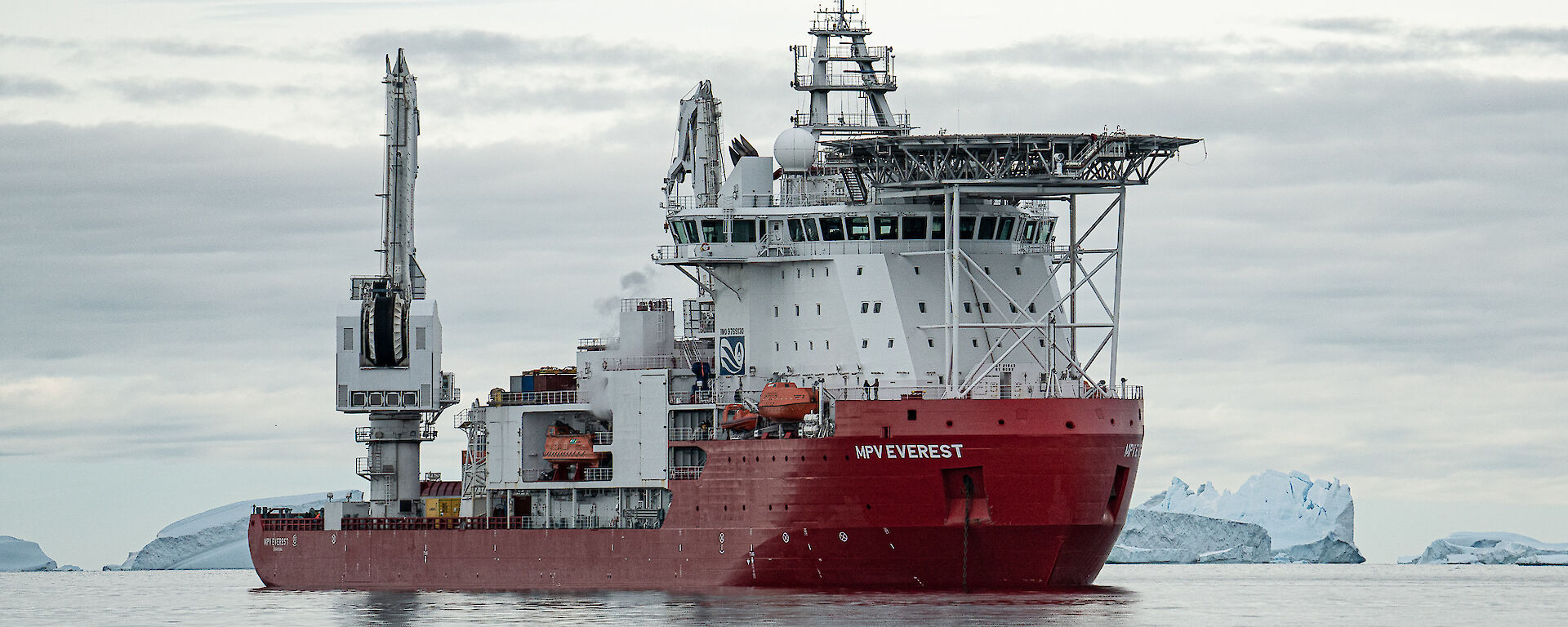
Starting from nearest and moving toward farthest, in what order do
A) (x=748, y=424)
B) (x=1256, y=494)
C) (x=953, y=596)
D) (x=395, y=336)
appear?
(x=953, y=596)
(x=748, y=424)
(x=395, y=336)
(x=1256, y=494)

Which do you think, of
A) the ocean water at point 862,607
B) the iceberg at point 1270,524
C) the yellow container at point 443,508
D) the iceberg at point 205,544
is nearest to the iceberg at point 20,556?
the iceberg at point 205,544

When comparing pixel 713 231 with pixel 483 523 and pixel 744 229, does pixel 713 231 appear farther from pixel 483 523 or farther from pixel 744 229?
pixel 483 523

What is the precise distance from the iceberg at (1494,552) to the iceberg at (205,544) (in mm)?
45793

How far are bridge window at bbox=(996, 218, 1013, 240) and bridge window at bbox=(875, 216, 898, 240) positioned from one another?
2392 millimetres

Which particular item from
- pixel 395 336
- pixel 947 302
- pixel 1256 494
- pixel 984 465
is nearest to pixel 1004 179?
pixel 947 302

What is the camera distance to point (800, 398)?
50.0m

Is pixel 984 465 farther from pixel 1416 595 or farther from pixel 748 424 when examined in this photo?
pixel 1416 595

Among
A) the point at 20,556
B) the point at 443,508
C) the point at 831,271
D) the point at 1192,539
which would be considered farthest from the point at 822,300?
the point at 20,556

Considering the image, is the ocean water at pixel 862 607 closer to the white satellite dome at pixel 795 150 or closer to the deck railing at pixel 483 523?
the deck railing at pixel 483 523

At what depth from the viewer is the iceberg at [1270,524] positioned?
91875 millimetres

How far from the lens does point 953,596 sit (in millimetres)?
47312

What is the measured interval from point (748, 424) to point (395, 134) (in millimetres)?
14934

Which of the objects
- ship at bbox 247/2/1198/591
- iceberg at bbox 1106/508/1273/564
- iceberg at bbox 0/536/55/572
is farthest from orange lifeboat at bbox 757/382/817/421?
iceberg at bbox 0/536/55/572

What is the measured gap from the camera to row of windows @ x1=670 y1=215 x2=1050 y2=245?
51.7 m
